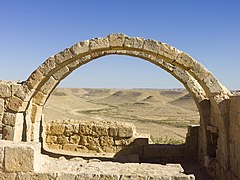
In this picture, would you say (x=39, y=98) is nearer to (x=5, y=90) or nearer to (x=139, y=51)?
(x=5, y=90)

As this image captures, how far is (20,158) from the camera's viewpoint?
4.71 m

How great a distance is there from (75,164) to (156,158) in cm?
628

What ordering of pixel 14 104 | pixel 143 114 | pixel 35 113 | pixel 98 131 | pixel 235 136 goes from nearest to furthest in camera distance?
pixel 235 136
pixel 14 104
pixel 35 113
pixel 98 131
pixel 143 114

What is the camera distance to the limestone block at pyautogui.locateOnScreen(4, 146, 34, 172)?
4711 mm

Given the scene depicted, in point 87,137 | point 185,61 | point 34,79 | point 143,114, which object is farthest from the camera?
point 143,114

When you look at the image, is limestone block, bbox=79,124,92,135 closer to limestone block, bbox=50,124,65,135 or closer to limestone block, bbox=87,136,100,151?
limestone block, bbox=87,136,100,151

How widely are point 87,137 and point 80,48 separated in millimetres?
4692

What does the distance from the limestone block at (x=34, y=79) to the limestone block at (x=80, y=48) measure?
1.07 meters

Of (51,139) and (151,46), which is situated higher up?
(151,46)

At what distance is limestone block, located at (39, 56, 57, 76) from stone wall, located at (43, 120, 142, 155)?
396cm

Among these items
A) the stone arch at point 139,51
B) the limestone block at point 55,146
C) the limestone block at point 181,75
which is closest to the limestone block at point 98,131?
the limestone block at point 55,146

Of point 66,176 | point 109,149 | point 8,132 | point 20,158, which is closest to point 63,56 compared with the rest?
point 8,132

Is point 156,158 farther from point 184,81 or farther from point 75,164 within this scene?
point 75,164

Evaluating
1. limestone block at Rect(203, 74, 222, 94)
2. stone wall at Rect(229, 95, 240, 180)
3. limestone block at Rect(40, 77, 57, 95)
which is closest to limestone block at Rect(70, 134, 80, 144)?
limestone block at Rect(40, 77, 57, 95)
